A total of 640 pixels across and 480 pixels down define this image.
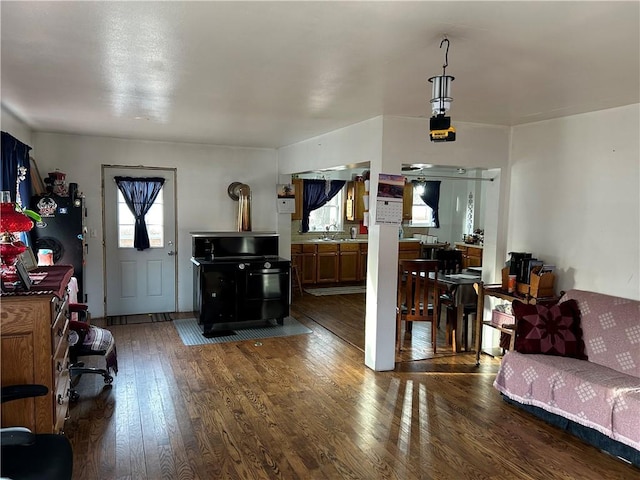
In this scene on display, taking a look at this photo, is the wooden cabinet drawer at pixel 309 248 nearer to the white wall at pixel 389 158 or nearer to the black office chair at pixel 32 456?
the white wall at pixel 389 158

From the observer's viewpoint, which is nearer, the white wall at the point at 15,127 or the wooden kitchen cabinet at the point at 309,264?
the white wall at the point at 15,127

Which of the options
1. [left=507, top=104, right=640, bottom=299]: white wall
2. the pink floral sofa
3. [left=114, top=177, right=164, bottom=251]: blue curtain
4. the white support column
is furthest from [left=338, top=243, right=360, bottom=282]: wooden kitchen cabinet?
the pink floral sofa

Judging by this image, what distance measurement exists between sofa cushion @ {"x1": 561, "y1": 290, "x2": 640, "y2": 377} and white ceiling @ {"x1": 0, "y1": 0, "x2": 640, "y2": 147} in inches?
58.7

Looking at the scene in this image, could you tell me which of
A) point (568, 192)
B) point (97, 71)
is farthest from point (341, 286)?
point (97, 71)

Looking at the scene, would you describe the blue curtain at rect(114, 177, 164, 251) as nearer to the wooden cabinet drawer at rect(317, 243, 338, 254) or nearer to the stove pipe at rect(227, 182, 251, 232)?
the stove pipe at rect(227, 182, 251, 232)

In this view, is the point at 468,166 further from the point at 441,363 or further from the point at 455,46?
the point at 455,46

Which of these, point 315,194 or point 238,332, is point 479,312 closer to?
point 238,332

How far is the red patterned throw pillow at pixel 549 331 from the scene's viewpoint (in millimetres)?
3422

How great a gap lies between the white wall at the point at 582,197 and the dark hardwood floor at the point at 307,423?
1.25m

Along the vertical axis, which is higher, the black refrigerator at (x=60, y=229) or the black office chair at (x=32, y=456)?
the black refrigerator at (x=60, y=229)

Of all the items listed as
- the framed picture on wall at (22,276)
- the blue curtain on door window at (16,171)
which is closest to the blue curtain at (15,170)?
the blue curtain on door window at (16,171)

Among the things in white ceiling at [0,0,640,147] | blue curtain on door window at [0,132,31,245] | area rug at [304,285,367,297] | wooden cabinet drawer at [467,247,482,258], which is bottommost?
area rug at [304,285,367,297]

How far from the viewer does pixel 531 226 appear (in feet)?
14.6

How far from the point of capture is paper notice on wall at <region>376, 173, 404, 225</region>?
4.02 metres
